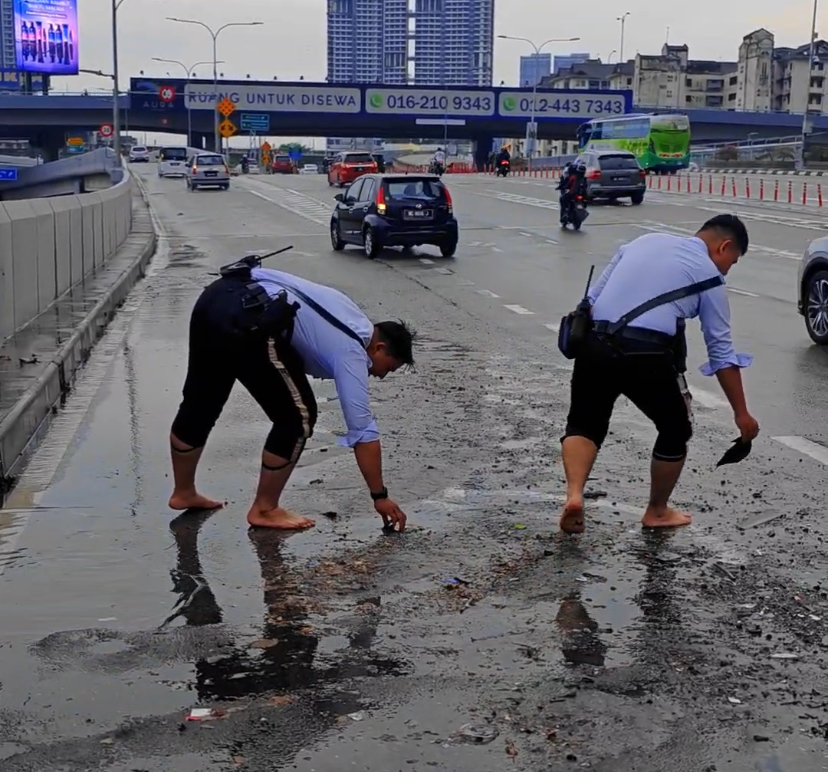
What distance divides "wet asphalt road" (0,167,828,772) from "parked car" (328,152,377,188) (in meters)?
47.1

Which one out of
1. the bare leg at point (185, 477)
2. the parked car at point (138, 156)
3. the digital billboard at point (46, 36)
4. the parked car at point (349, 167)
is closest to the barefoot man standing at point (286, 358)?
the bare leg at point (185, 477)

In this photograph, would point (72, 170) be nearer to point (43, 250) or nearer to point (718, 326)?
point (43, 250)

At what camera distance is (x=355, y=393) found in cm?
580

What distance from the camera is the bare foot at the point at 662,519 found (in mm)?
6309

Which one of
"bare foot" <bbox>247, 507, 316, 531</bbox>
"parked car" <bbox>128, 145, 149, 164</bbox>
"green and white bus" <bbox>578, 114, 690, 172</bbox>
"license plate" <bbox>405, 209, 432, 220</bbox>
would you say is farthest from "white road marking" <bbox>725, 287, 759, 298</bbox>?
"parked car" <bbox>128, 145, 149, 164</bbox>

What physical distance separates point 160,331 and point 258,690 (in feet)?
33.9

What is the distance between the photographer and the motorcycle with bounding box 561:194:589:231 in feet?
97.6

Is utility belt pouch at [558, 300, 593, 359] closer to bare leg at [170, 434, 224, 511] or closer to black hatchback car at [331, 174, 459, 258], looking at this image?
bare leg at [170, 434, 224, 511]

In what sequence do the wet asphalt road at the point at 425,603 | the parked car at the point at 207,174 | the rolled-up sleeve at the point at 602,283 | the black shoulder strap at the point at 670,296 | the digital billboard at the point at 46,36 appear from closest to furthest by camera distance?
the wet asphalt road at the point at 425,603 < the black shoulder strap at the point at 670,296 < the rolled-up sleeve at the point at 602,283 < the parked car at the point at 207,174 < the digital billboard at the point at 46,36

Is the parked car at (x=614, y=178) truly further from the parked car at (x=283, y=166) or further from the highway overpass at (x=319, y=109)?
the highway overpass at (x=319, y=109)

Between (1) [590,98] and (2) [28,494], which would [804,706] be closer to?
(2) [28,494]

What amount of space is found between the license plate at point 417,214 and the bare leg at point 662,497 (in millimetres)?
17639

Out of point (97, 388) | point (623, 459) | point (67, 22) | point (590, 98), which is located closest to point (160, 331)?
point (97, 388)

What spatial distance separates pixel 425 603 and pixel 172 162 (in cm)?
7079
